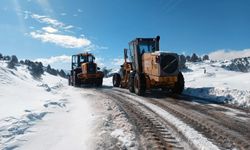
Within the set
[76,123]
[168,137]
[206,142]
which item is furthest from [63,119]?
[206,142]

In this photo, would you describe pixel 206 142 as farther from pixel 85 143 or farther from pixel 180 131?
pixel 85 143

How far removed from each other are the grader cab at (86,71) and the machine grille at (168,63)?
11836 mm

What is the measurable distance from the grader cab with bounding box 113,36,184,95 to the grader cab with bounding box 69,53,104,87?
26.7 ft

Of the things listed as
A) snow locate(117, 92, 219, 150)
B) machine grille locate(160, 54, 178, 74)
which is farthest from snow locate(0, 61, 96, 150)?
machine grille locate(160, 54, 178, 74)

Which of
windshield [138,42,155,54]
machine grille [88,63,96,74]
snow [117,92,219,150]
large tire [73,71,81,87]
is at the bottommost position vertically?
snow [117,92,219,150]

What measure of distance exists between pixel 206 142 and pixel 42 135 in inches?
146

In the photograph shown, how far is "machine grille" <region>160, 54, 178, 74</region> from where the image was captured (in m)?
14.8

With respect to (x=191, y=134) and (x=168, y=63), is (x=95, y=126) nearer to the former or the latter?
(x=191, y=134)

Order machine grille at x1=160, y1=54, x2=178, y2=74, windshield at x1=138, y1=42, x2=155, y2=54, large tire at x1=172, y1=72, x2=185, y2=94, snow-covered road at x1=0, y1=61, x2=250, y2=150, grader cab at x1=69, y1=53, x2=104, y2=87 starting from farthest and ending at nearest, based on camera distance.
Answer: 1. grader cab at x1=69, y1=53, x2=104, y2=87
2. windshield at x1=138, y1=42, x2=155, y2=54
3. large tire at x1=172, y1=72, x2=185, y2=94
4. machine grille at x1=160, y1=54, x2=178, y2=74
5. snow-covered road at x1=0, y1=61, x2=250, y2=150

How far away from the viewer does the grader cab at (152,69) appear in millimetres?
14828

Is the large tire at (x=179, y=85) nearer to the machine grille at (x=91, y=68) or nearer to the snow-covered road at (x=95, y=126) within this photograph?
the snow-covered road at (x=95, y=126)

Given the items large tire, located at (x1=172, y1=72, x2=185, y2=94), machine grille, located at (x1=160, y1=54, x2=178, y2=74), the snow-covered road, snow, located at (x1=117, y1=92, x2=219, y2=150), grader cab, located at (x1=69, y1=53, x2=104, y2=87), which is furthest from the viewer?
grader cab, located at (x1=69, y1=53, x2=104, y2=87)

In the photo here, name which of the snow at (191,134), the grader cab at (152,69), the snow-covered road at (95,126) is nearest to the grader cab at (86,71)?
the grader cab at (152,69)

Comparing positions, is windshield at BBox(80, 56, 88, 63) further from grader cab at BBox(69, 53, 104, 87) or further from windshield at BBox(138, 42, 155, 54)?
windshield at BBox(138, 42, 155, 54)
